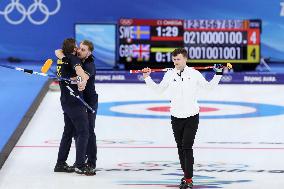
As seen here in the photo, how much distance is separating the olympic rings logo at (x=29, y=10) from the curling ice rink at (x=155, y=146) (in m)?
6.16

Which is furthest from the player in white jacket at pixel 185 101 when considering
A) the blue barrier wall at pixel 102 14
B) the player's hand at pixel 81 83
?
the blue barrier wall at pixel 102 14

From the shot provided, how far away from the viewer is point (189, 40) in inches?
818

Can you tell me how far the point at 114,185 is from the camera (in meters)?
8.72

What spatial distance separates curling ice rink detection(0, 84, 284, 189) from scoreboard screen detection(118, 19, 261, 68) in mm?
2828

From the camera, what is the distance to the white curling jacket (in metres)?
8.48

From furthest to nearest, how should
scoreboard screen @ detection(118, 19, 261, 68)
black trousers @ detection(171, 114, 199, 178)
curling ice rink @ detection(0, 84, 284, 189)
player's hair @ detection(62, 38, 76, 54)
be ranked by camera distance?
scoreboard screen @ detection(118, 19, 261, 68) → player's hair @ detection(62, 38, 76, 54) → curling ice rink @ detection(0, 84, 284, 189) → black trousers @ detection(171, 114, 199, 178)

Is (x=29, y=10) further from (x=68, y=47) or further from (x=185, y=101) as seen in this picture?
(x=185, y=101)

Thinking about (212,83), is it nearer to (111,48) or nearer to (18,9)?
(111,48)

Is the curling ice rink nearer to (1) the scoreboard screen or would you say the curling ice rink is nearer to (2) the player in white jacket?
(2) the player in white jacket

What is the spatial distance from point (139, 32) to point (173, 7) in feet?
11.0

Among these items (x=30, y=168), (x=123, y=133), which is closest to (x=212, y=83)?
(x=30, y=168)

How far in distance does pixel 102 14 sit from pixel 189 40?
395 centimetres

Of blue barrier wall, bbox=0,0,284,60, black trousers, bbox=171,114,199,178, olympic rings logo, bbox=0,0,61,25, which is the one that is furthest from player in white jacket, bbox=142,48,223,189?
olympic rings logo, bbox=0,0,61,25

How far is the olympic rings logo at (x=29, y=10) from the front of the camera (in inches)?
934
